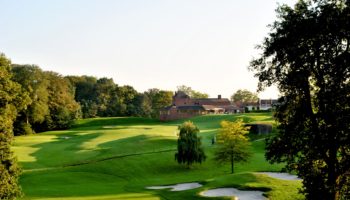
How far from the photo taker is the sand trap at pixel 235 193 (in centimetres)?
3154

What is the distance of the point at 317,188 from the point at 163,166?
33.6 meters

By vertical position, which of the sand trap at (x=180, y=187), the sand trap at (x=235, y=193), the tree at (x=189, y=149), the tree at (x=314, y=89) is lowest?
the sand trap at (x=180, y=187)

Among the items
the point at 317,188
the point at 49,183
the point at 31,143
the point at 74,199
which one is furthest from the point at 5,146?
the point at 31,143

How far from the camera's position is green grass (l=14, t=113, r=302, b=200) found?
3494cm

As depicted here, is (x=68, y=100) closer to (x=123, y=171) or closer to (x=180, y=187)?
(x=123, y=171)

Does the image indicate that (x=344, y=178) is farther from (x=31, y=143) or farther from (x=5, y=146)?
(x=31, y=143)

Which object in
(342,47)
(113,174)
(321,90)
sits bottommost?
(113,174)

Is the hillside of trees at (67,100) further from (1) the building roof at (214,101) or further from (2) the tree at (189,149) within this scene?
(2) the tree at (189,149)

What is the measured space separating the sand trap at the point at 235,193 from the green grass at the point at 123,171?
0.70 m

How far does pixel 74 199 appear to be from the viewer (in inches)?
1262

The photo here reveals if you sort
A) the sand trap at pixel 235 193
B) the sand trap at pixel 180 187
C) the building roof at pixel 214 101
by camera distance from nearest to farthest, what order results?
the sand trap at pixel 235 193, the sand trap at pixel 180 187, the building roof at pixel 214 101

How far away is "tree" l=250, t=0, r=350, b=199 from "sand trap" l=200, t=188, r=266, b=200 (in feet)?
36.9

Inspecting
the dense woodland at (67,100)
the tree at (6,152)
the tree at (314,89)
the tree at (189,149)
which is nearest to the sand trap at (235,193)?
the tree at (314,89)

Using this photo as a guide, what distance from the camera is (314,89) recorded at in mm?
20109
